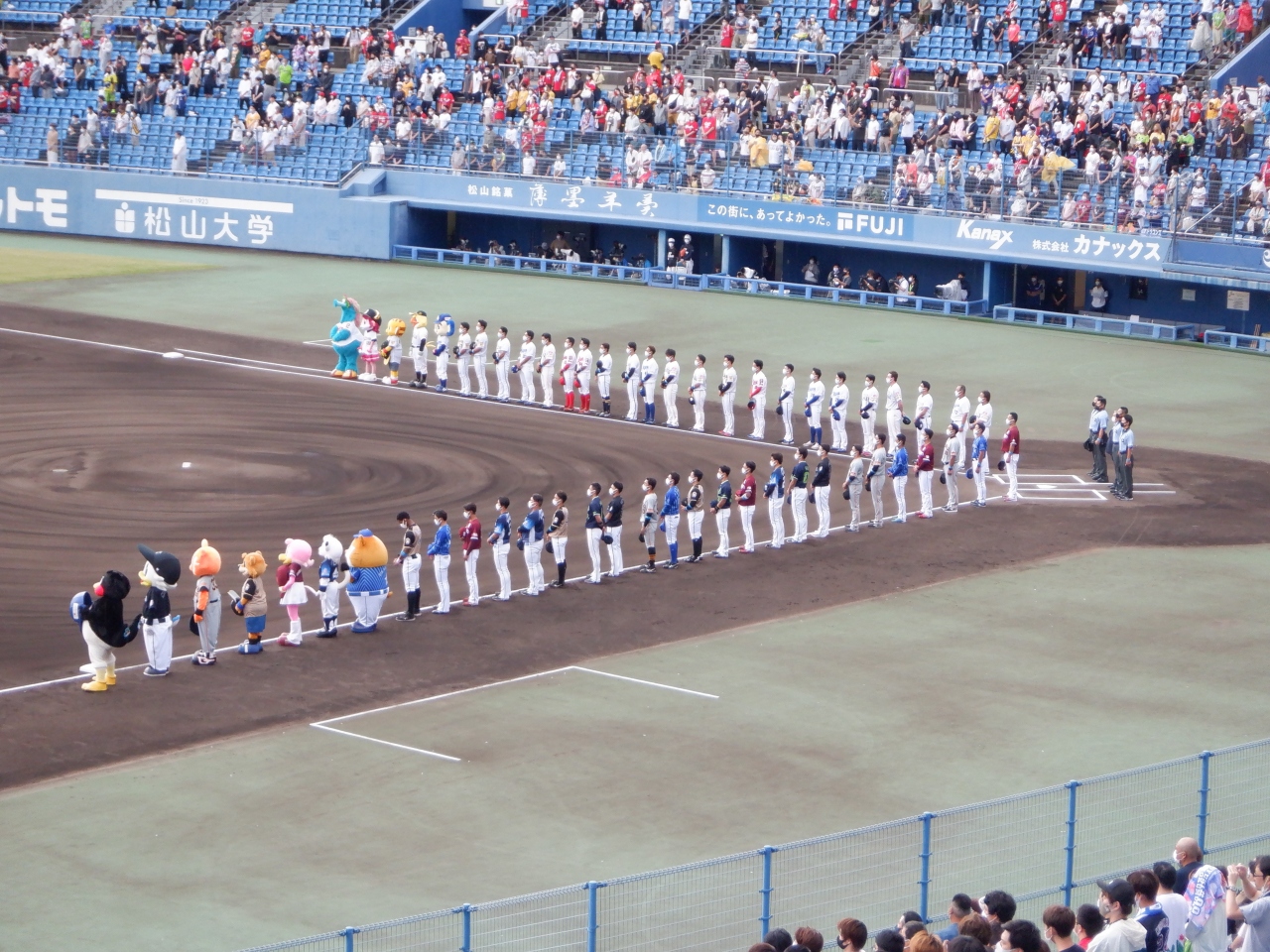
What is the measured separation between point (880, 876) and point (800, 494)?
41.2ft

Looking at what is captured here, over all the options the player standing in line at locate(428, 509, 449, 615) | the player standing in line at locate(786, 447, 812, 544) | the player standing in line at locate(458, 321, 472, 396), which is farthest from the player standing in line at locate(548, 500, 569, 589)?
the player standing in line at locate(458, 321, 472, 396)

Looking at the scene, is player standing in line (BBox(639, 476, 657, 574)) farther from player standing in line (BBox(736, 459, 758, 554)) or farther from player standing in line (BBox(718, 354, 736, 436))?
player standing in line (BBox(718, 354, 736, 436))

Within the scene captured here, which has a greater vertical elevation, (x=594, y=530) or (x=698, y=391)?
(x=698, y=391)

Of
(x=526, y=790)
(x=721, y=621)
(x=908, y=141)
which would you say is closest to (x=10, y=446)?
(x=721, y=621)

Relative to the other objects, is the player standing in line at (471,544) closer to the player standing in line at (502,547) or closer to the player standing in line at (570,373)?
the player standing in line at (502,547)

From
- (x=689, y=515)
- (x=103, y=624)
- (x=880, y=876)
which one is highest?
(x=689, y=515)

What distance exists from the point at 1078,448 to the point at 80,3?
4104 cm

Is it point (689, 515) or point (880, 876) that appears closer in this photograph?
point (880, 876)

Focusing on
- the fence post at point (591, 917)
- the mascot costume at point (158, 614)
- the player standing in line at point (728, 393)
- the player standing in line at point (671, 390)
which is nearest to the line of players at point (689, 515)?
the player standing in line at point (728, 393)

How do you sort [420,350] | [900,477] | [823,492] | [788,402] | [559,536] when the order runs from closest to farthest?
[559,536]
[823,492]
[900,477]
[788,402]
[420,350]

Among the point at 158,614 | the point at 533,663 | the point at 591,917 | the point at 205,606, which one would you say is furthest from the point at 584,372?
the point at 591,917

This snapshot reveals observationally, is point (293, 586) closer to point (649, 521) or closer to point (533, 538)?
point (533, 538)

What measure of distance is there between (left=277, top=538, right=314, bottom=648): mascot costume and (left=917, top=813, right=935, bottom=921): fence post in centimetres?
992

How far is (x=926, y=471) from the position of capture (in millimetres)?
28281
